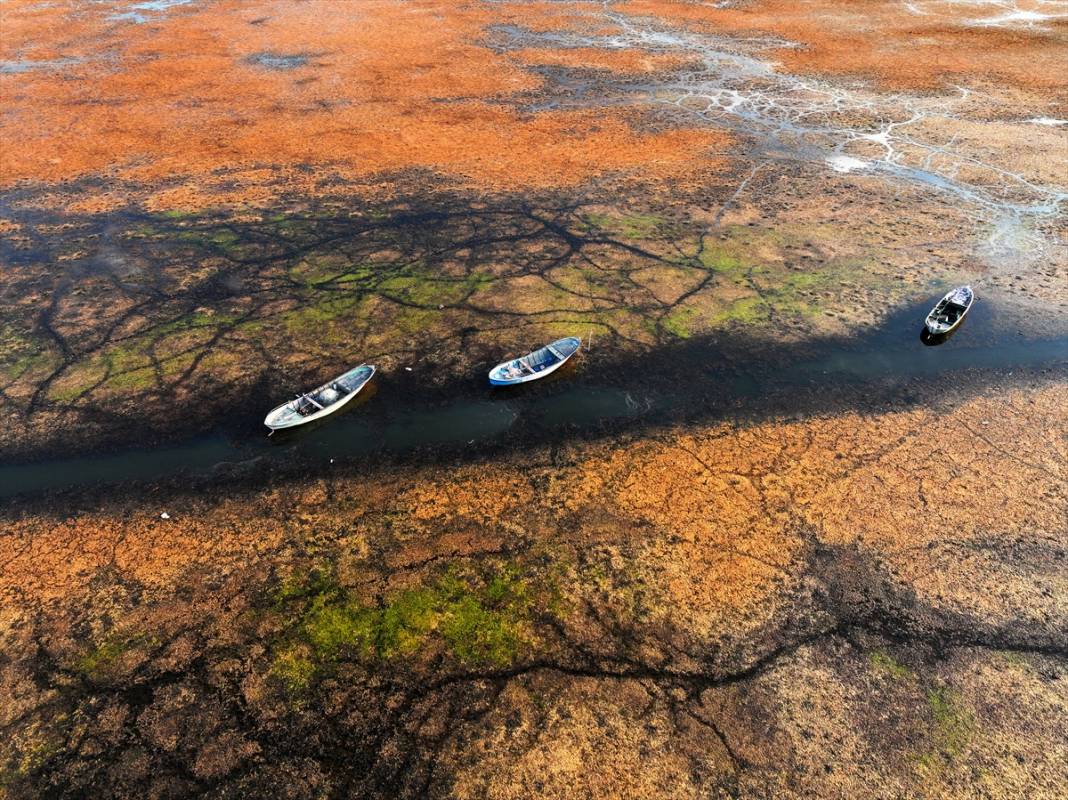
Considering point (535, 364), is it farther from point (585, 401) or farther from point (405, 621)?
point (405, 621)

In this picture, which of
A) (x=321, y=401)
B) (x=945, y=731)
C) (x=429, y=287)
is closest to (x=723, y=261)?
(x=429, y=287)

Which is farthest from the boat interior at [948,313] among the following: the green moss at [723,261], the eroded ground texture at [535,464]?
the green moss at [723,261]

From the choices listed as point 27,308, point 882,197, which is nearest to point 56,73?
point 27,308

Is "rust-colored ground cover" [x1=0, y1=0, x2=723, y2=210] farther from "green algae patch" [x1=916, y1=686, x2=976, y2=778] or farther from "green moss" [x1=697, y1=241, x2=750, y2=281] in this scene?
"green algae patch" [x1=916, y1=686, x2=976, y2=778]

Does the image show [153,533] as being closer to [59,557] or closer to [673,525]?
[59,557]

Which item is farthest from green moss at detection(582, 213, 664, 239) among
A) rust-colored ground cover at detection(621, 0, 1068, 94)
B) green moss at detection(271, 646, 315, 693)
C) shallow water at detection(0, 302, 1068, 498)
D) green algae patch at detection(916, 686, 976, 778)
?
rust-colored ground cover at detection(621, 0, 1068, 94)
